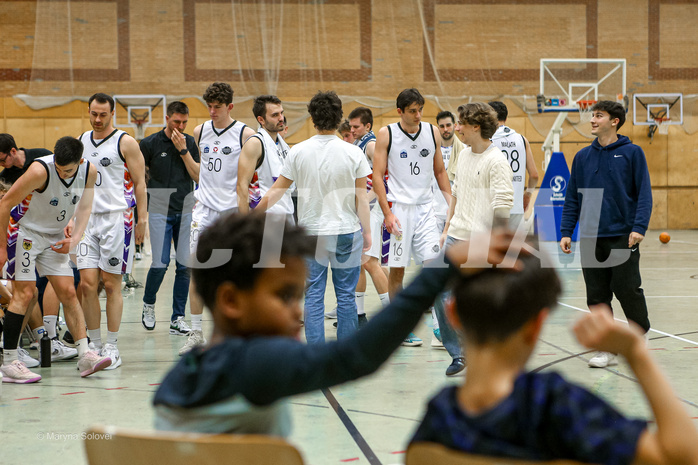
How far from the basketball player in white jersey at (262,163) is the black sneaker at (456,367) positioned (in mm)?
1716

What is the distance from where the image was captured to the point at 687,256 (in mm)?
13250

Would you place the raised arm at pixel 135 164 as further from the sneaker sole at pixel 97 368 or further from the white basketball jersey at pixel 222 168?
Result: the sneaker sole at pixel 97 368

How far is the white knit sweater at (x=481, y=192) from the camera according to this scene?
5.02m

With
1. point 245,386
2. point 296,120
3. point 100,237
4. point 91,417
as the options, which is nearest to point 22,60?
point 296,120

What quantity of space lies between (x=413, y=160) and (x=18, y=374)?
11.5 feet

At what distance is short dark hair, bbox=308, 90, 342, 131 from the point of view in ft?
17.0

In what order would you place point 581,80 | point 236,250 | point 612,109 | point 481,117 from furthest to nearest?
point 581,80
point 612,109
point 481,117
point 236,250

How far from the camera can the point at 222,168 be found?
628 centimetres

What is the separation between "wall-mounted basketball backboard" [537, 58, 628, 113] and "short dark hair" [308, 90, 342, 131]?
1572cm

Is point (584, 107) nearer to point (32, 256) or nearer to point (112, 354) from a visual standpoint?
point (112, 354)

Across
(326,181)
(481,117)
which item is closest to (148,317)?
(326,181)

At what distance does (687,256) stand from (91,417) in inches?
469

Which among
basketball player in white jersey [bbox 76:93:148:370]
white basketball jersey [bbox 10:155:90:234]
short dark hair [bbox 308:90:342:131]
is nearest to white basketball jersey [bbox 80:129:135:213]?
basketball player in white jersey [bbox 76:93:148:370]

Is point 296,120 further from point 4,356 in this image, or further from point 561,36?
point 4,356
